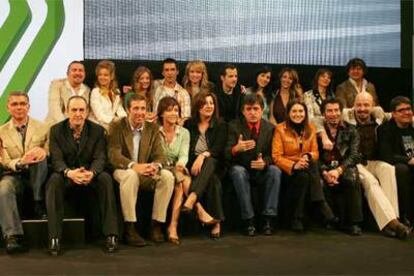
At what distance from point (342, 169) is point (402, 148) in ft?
1.97

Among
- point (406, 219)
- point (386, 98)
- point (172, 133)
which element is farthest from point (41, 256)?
point (386, 98)

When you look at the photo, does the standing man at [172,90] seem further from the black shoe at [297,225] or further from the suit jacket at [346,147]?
the black shoe at [297,225]

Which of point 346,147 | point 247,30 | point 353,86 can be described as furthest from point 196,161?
point 247,30

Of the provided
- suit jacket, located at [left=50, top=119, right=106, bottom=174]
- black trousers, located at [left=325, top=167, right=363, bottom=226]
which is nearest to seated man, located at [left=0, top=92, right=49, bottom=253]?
suit jacket, located at [left=50, top=119, right=106, bottom=174]

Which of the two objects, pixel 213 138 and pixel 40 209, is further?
pixel 213 138

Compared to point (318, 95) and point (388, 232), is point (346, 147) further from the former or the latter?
point (318, 95)

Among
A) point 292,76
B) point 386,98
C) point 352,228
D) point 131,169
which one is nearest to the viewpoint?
point 131,169

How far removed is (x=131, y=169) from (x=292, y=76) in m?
2.06

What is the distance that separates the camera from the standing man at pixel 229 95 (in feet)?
18.1

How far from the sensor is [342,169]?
4.69 meters

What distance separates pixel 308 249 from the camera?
402cm

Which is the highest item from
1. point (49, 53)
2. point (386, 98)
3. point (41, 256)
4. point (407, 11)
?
point (407, 11)

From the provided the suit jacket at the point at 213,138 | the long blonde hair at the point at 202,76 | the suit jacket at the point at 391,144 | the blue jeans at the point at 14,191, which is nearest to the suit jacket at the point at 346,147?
the suit jacket at the point at 391,144

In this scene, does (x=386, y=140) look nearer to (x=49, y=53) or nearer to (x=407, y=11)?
(x=407, y=11)
